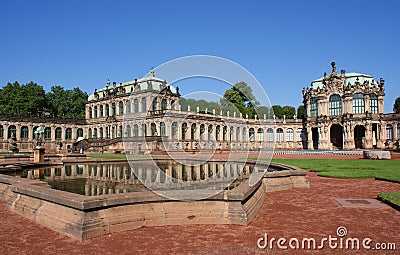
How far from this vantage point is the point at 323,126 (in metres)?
67.6

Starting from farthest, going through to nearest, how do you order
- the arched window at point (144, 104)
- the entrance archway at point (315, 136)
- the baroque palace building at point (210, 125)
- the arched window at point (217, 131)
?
1. the entrance archway at point (315, 136)
2. the arched window at point (217, 131)
3. the arched window at point (144, 104)
4. the baroque palace building at point (210, 125)

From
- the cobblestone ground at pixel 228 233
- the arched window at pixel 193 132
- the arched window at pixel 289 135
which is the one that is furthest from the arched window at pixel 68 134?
the cobblestone ground at pixel 228 233

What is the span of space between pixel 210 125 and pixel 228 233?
191 ft

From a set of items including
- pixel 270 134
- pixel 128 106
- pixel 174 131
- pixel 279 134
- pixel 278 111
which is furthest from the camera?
pixel 278 111

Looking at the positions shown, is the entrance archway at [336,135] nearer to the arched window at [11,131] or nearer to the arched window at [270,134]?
the arched window at [270,134]

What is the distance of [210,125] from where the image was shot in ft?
214

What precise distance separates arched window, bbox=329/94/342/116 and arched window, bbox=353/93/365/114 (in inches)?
114

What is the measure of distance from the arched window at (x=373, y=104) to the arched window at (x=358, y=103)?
4.69 ft

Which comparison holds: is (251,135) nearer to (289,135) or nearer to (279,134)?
(279,134)

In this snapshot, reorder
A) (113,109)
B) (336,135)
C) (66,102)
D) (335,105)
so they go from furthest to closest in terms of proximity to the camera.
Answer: (66,102), (113,109), (336,135), (335,105)

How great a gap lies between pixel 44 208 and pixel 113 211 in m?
1.92

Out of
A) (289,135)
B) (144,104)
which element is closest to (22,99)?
(144,104)

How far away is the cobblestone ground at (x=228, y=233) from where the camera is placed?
20.0 feet

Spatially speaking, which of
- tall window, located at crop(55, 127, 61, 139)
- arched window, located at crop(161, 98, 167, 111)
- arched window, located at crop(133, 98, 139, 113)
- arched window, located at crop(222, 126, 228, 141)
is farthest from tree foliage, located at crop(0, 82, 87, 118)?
arched window, located at crop(222, 126, 228, 141)
